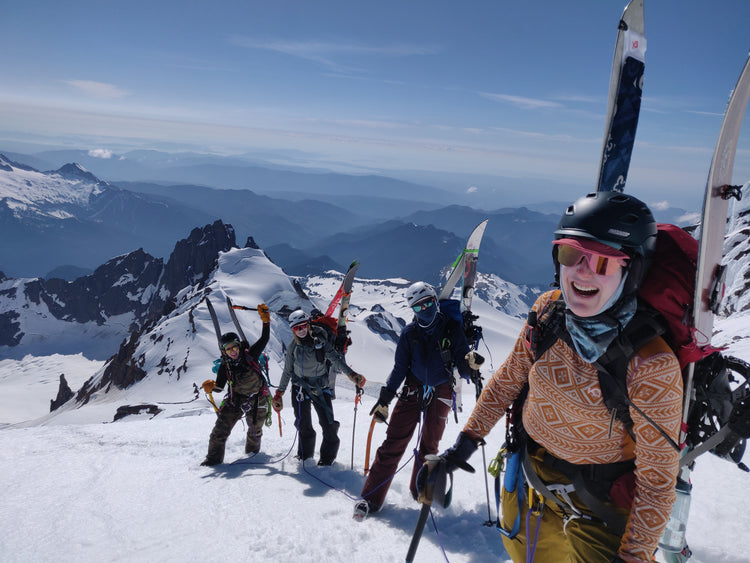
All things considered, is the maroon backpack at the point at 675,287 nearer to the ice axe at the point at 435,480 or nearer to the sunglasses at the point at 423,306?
Answer: the ice axe at the point at 435,480

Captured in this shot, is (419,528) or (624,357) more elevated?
(624,357)

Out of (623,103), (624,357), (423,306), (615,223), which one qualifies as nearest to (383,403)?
(423,306)

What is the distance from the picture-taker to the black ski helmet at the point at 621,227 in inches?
97.2

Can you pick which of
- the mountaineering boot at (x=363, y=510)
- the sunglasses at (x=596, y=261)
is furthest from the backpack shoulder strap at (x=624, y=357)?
the mountaineering boot at (x=363, y=510)

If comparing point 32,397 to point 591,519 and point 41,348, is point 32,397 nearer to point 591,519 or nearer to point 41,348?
point 41,348

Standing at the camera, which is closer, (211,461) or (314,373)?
(314,373)

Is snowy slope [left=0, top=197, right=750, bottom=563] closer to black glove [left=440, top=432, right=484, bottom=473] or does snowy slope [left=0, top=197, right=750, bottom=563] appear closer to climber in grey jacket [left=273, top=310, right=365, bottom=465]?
climber in grey jacket [left=273, top=310, right=365, bottom=465]

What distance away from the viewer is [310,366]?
7.73 m

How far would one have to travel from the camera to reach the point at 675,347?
2410mm

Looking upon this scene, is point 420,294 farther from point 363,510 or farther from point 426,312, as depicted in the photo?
point 363,510

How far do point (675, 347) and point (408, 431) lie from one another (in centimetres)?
413

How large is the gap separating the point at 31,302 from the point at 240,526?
646 feet

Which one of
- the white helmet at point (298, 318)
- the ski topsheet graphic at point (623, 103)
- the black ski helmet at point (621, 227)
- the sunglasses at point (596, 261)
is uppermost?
the ski topsheet graphic at point (623, 103)

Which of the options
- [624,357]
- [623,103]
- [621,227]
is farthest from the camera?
[623,103]
